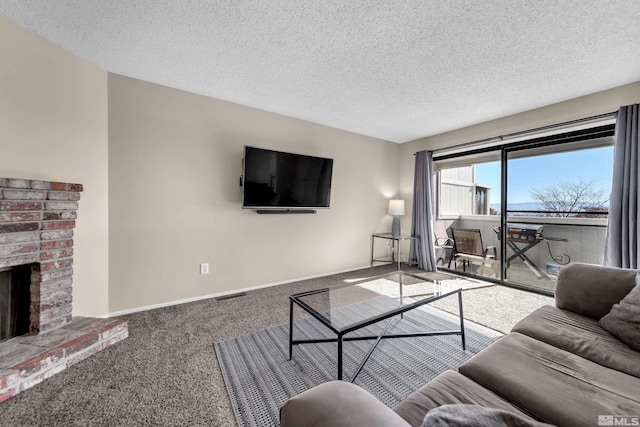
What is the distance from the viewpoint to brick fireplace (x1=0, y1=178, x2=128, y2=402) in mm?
1518

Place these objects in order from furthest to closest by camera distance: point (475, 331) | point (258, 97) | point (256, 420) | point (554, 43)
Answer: point (258, 97)
point (475, 331)
point (554, 43)
point (256, 420)

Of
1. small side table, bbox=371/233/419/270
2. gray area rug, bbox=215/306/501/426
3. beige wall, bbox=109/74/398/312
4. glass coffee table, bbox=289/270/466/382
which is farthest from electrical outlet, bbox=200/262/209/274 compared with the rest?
small side table, bbox=371/233/419/270

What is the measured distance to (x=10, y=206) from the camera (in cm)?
Result: 160

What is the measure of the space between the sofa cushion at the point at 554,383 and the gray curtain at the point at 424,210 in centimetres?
290

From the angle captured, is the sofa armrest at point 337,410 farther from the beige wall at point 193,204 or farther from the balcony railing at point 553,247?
the balcony railing at point 553,247

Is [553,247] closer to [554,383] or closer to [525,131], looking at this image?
[525,131]

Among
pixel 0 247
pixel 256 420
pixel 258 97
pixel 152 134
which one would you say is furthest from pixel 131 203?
pixel 256 420

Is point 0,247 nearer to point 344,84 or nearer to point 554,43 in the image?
point 344,84

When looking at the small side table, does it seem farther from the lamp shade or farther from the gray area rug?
the gray area rug

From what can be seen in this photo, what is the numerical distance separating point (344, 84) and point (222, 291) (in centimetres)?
270

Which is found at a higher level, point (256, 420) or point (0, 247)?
point (0, 247)

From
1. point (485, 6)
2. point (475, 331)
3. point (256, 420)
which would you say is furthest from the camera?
point (475, 331)

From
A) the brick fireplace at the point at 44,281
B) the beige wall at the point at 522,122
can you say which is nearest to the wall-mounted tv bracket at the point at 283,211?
the brick fireplace at the point at 44,281

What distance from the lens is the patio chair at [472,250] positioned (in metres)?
3.60
